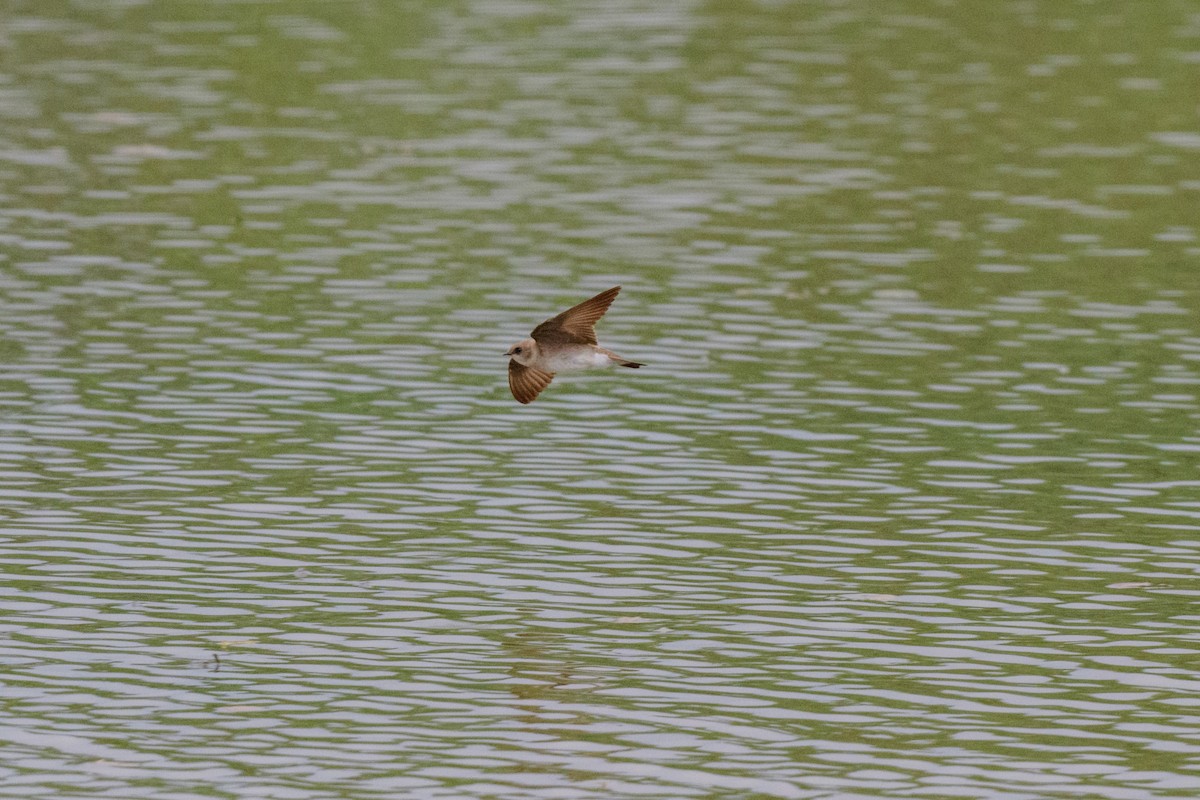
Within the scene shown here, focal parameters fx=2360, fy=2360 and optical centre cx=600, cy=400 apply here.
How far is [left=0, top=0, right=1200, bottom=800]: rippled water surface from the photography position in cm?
1305

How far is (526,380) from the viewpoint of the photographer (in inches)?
642

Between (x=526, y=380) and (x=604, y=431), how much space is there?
12.6 feet

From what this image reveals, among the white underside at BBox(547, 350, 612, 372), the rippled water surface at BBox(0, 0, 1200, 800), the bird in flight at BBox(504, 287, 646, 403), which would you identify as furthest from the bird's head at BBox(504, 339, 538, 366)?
the rippled water surface at BBox(0, 0, 1200, 800)

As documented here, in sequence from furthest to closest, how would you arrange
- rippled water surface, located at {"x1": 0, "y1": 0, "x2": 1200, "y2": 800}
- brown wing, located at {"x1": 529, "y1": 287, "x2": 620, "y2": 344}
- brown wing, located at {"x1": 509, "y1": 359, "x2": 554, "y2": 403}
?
brown wing, located at {"x1": 509, "y1": 359, "x2": 554, "y2": 403} → brown wing, located at {"x1": 529, "y1": 287, "x2": 620, "y2": 344} → rippled water surface, located at {"x1": 0, "y1": 0, "x2": 1200, "y2": 800}

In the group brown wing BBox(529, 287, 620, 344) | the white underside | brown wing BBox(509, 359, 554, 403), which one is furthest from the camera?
brown wing BBox(509, 359, 554, 403)

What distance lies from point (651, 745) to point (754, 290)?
12.6 meters

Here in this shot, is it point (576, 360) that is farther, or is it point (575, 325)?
point (576, 360)

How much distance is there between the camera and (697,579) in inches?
628

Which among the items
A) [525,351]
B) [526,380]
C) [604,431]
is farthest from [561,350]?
[604,431]

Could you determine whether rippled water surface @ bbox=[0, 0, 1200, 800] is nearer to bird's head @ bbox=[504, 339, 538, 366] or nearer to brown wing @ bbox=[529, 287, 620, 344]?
bird's head @ bbox=[504, 339, 538, 366]

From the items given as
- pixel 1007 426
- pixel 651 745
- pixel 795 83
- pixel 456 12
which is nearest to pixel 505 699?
pixel 651 745

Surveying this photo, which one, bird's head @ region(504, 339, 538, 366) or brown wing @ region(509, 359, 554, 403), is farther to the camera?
brown wing @ region(509, 359, 554, 403)

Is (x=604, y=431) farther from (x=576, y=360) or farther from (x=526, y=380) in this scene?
(x=576, y=360)

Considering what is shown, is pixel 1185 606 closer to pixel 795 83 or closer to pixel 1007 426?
pixel 1007 426
